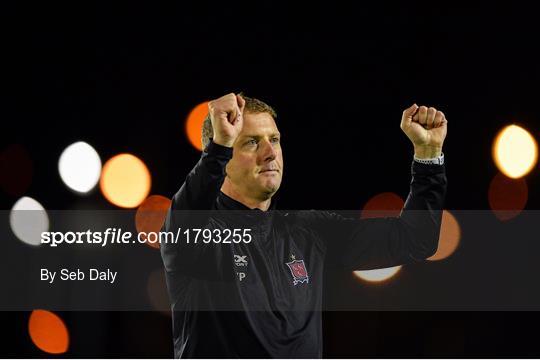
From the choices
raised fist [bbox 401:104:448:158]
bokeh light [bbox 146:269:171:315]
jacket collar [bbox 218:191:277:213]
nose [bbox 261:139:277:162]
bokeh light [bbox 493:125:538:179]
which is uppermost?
bokeh light [bbox 493:125:538:179]

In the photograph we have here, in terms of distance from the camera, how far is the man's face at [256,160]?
4.28 metres

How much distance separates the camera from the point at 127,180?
42.5 feet

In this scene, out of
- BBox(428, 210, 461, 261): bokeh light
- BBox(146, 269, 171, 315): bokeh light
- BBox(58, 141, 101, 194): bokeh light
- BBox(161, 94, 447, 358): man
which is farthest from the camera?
BBox(428, 210, 461, 261): bokeh light

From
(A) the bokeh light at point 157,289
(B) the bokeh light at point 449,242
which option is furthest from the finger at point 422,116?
(B) the bokeh light at point 449,242

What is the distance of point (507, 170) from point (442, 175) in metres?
8.99

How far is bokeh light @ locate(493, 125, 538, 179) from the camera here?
11717 millimetres

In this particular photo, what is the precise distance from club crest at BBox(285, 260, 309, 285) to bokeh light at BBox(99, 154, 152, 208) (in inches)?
308

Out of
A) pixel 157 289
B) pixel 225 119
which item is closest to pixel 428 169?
pixel 225 119

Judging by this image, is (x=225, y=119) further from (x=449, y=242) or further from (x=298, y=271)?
(x=449, y=242)

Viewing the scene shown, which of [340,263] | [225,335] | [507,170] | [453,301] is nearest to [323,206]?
[453,301]

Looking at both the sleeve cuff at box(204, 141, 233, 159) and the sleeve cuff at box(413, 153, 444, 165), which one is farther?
the sleeve cuff at box(413, 153, 444, 165)

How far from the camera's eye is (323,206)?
37.2 feet

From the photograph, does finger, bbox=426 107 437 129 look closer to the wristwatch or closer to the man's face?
the wristwatch

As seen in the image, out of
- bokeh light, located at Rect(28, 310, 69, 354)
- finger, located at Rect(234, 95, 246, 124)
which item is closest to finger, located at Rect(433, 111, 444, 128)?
finger, located at Rect(234, 95, 246, 124)
